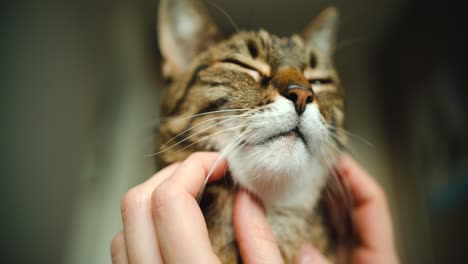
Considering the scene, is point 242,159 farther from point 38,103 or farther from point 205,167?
point 38,103

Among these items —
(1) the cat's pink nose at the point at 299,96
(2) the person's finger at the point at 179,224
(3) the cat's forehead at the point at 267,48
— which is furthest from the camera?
(3) the cat's forehead at the point at 267,48

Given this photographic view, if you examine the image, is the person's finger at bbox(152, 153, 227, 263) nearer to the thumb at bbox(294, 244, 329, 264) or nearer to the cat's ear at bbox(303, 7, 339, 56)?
the thumb at bbox(294, 244, 329, 264)

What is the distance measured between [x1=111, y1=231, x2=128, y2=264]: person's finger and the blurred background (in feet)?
0.08

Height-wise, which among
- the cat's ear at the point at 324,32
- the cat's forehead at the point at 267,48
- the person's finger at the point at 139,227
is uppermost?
the cat's ear at the point at 324,32

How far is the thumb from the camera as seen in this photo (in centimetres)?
57

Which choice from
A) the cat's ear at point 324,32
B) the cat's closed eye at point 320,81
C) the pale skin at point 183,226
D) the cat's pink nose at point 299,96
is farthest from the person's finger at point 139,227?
the cat's ear at point 324,32

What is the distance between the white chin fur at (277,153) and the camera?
0.48 m

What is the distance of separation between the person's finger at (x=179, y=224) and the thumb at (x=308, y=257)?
254 mm

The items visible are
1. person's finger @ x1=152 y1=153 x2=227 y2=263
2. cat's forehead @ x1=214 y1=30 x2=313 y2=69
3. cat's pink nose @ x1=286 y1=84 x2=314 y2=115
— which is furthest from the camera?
cat's forehead @ x1=214 y1=30 x2=313 y2=69

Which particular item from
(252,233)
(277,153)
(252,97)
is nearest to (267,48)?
(252,97)

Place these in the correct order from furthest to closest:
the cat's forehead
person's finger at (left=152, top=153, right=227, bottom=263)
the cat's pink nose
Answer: the cat's forehead < the cat's pink nose < person's finger at (left=152, top=153, right=227, bottom=263)

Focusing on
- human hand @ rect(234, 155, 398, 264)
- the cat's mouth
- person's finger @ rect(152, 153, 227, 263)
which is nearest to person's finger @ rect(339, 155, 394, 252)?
human hand @ rect(234, 155, 398, 264)

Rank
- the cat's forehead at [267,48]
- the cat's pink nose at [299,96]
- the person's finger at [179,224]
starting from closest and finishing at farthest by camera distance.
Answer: the person's finger at [179,224] < the cat's pink nose at [299,96] < the cat's forehead at [267,48]

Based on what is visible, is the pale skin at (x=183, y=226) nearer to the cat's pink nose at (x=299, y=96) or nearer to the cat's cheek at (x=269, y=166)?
the cat's cheek at (x=269, y=166)
